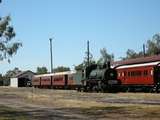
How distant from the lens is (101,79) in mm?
53250

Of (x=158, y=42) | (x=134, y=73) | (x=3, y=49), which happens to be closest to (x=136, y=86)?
(x=134, y=73)

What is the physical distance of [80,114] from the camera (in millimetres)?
23641

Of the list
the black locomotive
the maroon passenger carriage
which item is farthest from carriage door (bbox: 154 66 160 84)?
the black locomotive

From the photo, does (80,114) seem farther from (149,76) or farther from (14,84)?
(14,84)

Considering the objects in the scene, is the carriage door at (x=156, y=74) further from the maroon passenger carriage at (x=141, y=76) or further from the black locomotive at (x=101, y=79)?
the black locomotive at (x=101, y=79)

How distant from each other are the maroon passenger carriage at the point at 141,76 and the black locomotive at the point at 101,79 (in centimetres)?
109

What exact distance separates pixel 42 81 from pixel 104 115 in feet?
238

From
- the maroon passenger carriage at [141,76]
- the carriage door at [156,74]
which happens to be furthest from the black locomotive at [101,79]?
the carriage door at [156,74]

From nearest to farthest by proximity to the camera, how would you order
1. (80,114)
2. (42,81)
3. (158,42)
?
(80,114), (42,81), (158,42)

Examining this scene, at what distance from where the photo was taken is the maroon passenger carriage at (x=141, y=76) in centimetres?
4738

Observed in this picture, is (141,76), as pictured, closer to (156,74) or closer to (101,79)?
(156,74)

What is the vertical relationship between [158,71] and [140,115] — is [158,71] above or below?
above

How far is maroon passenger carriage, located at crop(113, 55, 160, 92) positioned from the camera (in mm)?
47375

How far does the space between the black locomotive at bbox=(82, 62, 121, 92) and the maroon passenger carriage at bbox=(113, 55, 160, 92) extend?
109 centimetres
